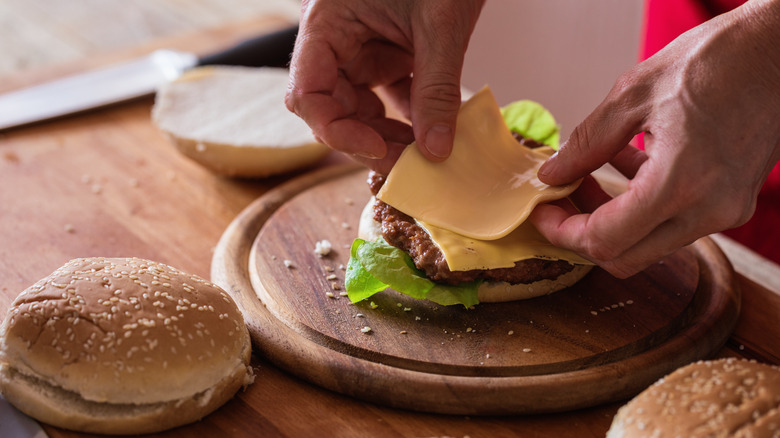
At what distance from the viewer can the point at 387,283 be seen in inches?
93.0

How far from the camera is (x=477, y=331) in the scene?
7.59 ft

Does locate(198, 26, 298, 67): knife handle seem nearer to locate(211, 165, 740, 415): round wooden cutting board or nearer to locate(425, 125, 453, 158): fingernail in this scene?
locate(211, 165, 740, 415): round wooden cutting board

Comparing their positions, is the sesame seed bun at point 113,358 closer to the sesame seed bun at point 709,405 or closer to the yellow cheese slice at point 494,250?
the yellow cheese slice at point 494,250

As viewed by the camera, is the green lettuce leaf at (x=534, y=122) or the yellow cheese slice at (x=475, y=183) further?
the green lettuce leaf at (x=534, y=122)

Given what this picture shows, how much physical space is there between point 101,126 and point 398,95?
1568mm

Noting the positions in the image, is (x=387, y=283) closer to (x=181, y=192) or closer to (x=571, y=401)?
(x=571, y=401)

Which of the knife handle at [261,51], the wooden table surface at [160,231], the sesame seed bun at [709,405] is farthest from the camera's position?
the knife handle at [261,51]

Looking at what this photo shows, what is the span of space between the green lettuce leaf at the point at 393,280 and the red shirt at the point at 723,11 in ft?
6.07

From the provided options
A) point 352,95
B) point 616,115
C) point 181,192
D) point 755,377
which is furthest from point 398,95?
point 755,377

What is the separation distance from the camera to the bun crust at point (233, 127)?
3213mm

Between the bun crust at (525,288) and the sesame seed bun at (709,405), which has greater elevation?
the sesame seed bun at (709,405)

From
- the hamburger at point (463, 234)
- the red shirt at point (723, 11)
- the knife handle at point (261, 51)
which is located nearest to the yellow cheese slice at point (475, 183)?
the hamburger at point (463, 234)

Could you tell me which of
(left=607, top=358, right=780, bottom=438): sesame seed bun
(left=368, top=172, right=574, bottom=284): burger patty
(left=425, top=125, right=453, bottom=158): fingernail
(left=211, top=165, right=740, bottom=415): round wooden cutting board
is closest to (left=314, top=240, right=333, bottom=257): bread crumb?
(left=211, top=165, right=740, bottom=415): round wooden cutting board

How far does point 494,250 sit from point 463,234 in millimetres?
108
